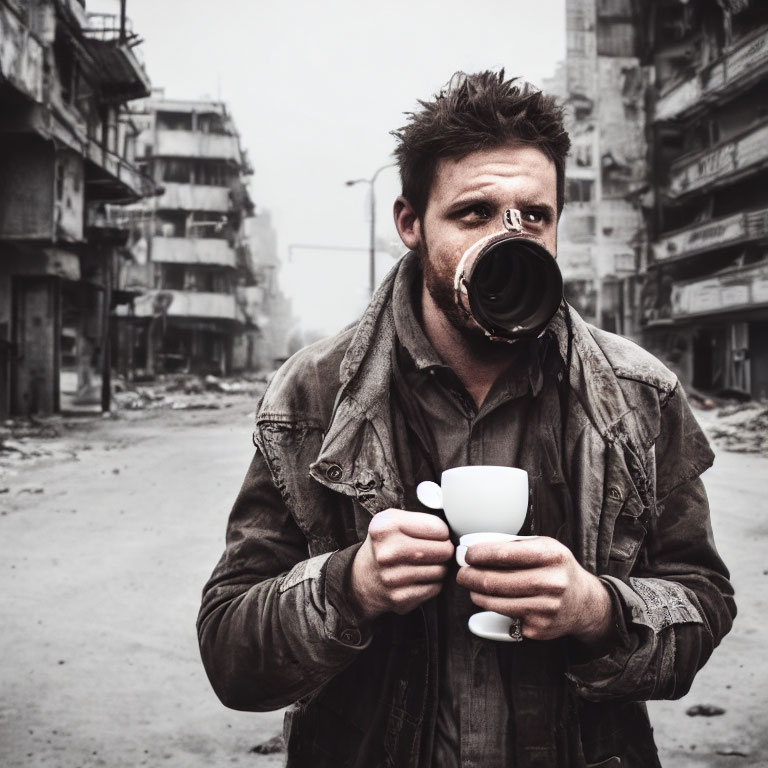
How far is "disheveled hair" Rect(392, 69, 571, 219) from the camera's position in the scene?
4.74 ft

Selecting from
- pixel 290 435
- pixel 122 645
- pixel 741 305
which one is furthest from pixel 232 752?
pixel 741 305

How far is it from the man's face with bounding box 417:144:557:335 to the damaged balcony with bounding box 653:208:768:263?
7129 millimetres

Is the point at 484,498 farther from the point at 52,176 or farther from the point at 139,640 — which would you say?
the point at 52,176

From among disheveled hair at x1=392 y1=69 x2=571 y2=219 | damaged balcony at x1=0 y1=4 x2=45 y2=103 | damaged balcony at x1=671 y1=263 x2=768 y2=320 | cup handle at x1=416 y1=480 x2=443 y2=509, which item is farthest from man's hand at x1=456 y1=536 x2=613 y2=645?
damaged balcony at x1=671 y1=263 x2=768 y2=320

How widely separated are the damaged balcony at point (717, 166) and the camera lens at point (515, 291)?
8.13m

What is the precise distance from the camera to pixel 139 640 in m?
3.39

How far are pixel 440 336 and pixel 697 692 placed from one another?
2.17 meters

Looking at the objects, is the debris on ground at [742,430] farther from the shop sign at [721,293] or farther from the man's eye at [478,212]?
the man's eye at [478,212]

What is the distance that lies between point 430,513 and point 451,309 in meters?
0.37

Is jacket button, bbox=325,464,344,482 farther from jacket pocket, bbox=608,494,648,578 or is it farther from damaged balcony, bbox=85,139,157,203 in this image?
damaged balcony, bbox=85,139,157,203

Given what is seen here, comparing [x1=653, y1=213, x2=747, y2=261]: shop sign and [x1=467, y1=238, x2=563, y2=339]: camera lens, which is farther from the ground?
[x1=653, y1=213, x2=747, y2=261]: shop sign

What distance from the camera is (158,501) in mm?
5723

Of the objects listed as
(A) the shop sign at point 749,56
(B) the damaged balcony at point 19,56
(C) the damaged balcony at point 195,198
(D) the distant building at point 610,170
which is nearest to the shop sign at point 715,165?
(D) the distant building at point 610,170

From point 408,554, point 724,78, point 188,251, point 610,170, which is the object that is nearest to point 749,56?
point 724,78
